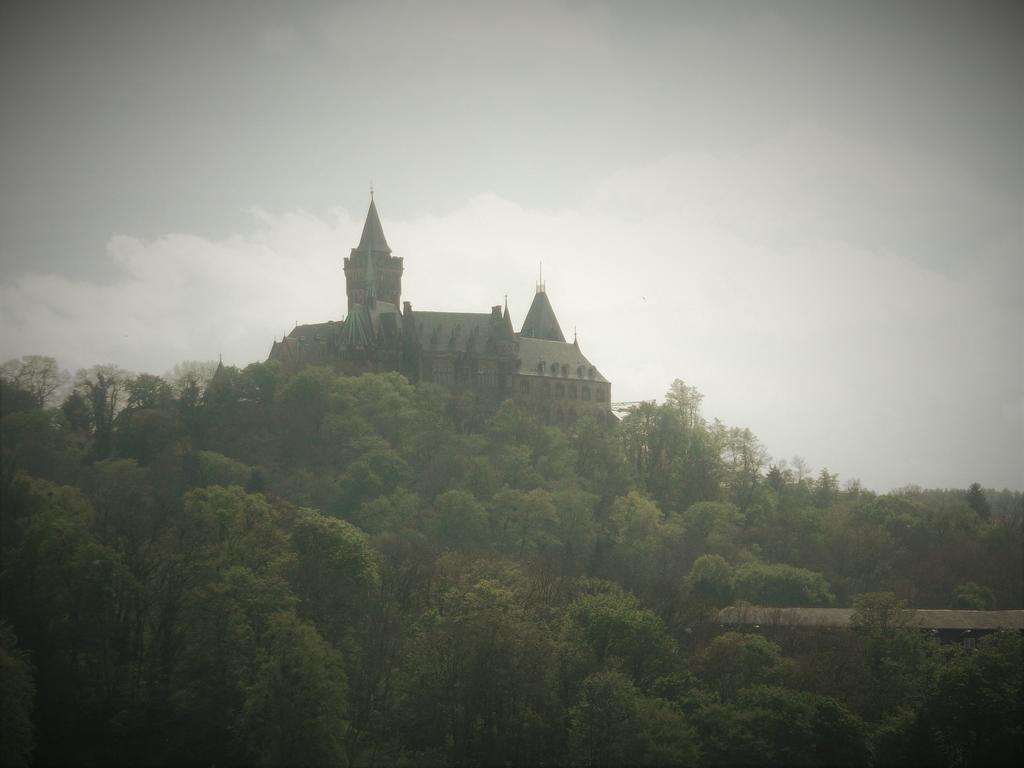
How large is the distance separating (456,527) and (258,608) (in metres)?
34.1

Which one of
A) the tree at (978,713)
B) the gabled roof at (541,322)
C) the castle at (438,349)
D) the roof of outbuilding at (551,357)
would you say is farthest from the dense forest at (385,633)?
the gabled roof at (541,322)

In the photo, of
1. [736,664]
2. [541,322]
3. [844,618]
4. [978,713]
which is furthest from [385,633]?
[541,322]

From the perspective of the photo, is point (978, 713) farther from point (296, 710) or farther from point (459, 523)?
point (459, 523)

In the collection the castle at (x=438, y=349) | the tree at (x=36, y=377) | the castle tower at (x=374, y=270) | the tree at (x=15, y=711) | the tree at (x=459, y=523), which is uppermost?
the castle tower at (x=374, y=270)

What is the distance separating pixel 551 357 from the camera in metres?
136

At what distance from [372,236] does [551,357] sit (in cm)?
2537

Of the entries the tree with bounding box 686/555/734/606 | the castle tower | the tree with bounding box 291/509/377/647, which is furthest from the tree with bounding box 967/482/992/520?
the tree with bounding box 291/509/377/647

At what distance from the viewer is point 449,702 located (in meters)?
56.6

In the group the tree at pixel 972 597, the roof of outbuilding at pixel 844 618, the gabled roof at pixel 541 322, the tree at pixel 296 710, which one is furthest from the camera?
the gabled roof at pixel 541 322

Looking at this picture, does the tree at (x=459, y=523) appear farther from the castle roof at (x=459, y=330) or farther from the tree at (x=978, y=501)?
the tree at (x=978, y=501)

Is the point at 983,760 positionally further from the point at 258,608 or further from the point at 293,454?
the point at 293,454

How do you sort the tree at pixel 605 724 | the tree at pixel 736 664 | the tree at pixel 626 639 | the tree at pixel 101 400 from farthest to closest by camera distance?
the tree at pixel 101 400 → the tree at pixel 736 664 → the tree at pixel 626 639 → the tree at pixel 605 724

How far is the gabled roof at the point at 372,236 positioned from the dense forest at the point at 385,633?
44583 millimetres

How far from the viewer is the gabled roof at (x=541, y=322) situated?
143 metres
